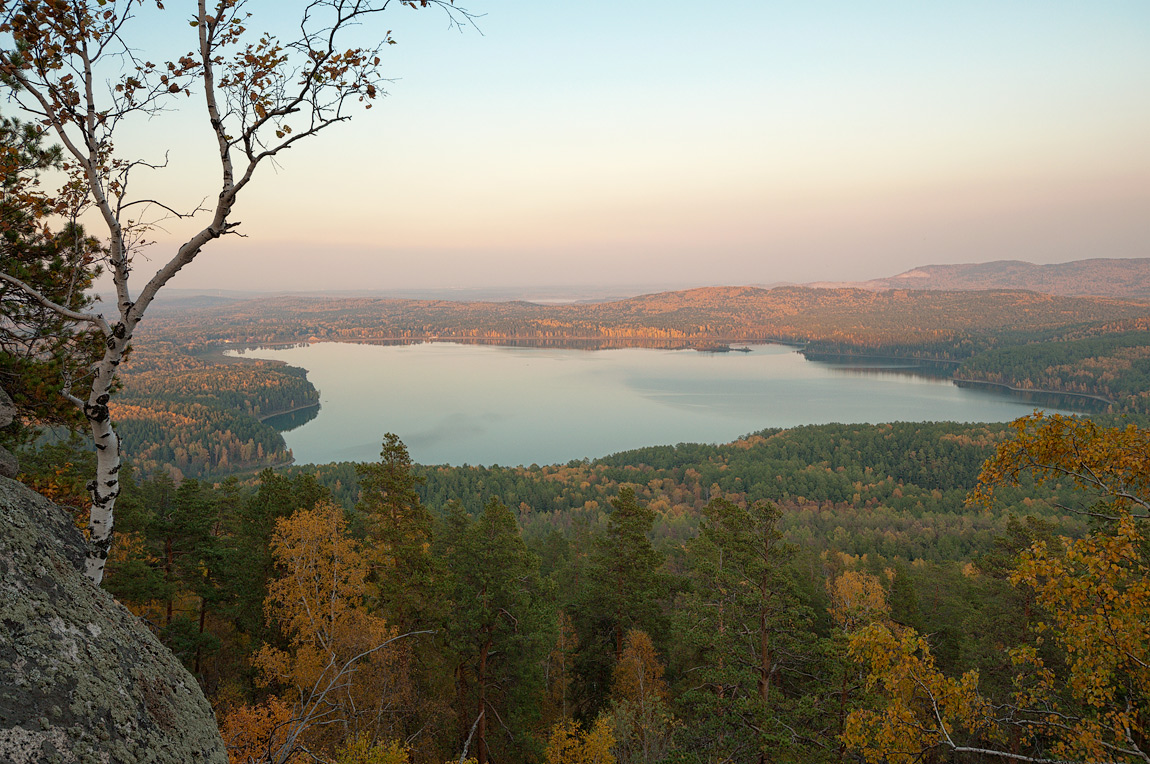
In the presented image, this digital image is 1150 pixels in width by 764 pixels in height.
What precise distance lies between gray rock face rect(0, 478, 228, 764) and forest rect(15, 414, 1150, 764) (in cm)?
97

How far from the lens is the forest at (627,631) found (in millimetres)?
4277

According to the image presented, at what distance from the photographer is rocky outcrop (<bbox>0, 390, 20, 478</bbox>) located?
4.50 metres

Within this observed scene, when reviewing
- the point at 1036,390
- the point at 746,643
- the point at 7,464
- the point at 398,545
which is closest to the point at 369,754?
the point at 7,464

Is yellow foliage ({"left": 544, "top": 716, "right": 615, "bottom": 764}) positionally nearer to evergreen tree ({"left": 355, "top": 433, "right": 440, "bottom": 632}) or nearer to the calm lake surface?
evergreen tree ({"left": 355, "top": 433, "right": 440, "bottom": 632})

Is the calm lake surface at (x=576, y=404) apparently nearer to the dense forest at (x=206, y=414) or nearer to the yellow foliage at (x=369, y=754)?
the dense forest at (x=206, y=414)

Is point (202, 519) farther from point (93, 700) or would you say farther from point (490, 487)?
point (490, 487)

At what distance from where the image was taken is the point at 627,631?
16203 mm

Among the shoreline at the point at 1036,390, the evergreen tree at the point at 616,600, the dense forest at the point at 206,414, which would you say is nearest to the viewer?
the evergreen tree at the point at 616,600

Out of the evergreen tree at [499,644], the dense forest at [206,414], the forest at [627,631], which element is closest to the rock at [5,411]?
the forest at [627,631]

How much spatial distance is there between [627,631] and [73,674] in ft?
50.7

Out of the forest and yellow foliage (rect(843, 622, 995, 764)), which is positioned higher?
yellow foliage (rect(843, 622, 995, 764))

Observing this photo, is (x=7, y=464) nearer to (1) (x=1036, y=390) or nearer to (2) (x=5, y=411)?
(2) (x=5, y=411)

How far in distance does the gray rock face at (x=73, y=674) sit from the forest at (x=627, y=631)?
3.17 ft

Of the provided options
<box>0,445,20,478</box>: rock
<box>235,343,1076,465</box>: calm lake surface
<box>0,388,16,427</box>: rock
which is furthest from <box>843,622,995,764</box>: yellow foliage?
<box>235,343,1076,465</box>: calm lake surface
